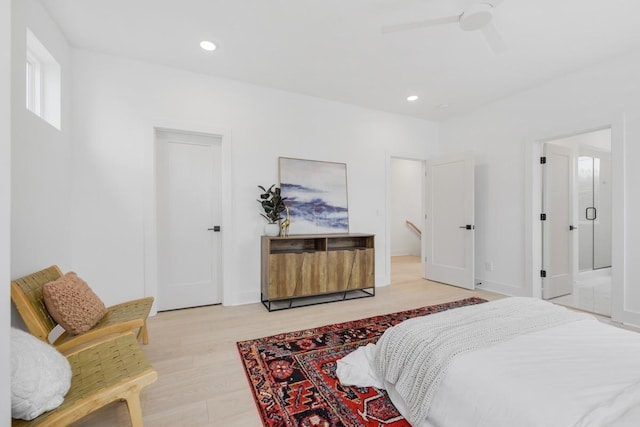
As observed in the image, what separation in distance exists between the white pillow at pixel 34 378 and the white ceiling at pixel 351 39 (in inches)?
94.5

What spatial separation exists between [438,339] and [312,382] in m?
0.90

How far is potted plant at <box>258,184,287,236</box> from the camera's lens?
3.38 metres

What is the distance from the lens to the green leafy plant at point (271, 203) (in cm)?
337

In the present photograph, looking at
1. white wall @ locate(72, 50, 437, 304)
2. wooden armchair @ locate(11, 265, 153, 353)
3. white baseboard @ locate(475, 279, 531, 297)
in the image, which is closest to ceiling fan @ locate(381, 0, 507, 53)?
white wall @ locate(72, 50, 437, 304)

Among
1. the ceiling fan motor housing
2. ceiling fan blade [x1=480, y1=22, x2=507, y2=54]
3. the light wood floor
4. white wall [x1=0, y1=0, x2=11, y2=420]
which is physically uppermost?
the ceiling fan motor housing

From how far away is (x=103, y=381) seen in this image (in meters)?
1.29

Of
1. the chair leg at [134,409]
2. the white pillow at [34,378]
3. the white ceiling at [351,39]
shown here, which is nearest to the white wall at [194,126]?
the white ceiling at [351,39]

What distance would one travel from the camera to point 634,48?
8.96ft

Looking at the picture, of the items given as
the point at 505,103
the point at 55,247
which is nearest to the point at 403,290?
the point at 505,103

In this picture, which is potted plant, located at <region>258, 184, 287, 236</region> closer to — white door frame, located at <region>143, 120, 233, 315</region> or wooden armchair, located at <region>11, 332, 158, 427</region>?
white door frame, located at <region>143, 120, 233, 315</region>

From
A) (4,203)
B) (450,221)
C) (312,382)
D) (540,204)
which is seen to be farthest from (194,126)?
(540,204)

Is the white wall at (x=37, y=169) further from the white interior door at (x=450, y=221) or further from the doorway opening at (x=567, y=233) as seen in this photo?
the doorway opening at (x=567, y=233)

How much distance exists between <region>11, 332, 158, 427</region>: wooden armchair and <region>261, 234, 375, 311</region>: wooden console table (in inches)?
67.1

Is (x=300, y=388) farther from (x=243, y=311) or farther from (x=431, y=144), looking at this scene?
(x=431, y=144)
